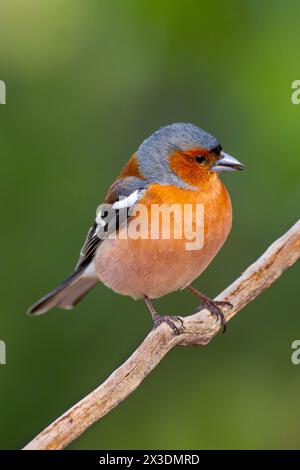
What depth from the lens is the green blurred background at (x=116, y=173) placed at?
5785mm

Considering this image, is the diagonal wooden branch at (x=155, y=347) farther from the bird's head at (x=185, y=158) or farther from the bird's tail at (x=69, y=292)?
the bird's tail at (x=69, y=292)

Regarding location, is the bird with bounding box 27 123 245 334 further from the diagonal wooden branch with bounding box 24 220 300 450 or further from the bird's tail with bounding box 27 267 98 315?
the bird's tail with bounding box 27 267 98 315

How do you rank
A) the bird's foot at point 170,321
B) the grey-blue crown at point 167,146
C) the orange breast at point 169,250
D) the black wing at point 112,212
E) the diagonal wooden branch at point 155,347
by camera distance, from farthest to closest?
the black wing at point 112,212 → the grey-blue crown at point 167,146 → the orange breast at point 169,250 → the bird's foot at point 170,321 → the diagonal wooden branch at point 155,347

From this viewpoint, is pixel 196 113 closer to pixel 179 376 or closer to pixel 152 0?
pixel 152 0

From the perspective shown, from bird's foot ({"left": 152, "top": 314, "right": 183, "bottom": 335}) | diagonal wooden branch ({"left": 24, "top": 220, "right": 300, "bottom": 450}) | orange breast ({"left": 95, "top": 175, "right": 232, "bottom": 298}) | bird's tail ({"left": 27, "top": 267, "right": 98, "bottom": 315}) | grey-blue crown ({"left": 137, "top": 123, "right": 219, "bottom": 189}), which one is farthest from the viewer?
bird's tail ({"left": 27, "top": 267, "right": 98, "bottom": 315})

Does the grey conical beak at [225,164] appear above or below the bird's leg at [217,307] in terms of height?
→ above

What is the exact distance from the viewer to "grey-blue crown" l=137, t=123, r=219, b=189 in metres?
5.70

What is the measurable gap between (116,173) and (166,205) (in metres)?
1.10

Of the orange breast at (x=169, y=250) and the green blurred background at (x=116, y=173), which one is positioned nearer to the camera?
the orange breast at (x=169, y=250)

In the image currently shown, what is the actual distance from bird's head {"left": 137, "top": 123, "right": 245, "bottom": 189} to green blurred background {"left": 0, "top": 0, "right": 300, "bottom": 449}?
1.07ft

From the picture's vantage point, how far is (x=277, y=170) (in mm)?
5949

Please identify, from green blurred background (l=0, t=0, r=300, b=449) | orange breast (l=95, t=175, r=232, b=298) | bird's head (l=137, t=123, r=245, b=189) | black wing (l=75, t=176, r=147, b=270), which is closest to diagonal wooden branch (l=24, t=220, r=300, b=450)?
orange breast (l=95, t=175, r=232, b=298)

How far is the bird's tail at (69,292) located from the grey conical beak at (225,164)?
3.86ft

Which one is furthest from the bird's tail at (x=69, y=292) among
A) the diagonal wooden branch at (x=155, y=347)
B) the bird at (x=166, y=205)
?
the diagonal wooden branch at (x=155, y=347)
